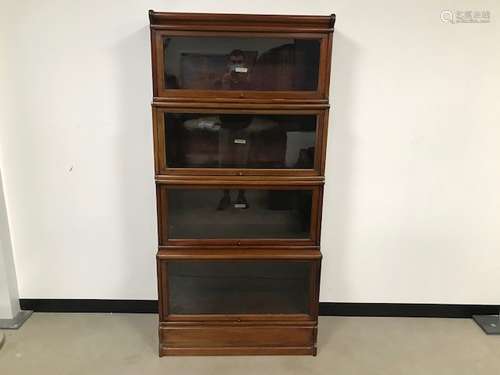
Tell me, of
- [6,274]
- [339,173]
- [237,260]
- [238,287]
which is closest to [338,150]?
[339,173]

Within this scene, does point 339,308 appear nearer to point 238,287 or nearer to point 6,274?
point 238,287

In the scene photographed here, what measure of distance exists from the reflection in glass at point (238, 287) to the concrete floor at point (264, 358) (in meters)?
0.27

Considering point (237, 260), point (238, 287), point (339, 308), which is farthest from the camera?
point (339, 308)

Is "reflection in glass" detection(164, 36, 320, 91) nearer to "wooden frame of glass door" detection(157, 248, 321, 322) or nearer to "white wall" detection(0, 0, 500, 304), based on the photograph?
Answer: "white wall" detection(0, 0, 500, 304)

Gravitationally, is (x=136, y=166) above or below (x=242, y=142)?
below

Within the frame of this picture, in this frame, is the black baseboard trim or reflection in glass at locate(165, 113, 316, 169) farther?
the black baseboard trim

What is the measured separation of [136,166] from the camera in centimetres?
238

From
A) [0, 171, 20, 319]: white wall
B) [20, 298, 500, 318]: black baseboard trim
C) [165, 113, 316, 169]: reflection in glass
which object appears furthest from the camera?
[20, 298, 500, 318]: black baseboard trim

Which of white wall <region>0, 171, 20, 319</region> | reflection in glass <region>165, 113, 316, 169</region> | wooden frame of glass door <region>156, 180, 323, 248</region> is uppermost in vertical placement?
reflection in glass <region>165, 113, 316, 169</region>

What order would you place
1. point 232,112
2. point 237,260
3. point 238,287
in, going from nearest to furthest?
point 232,112
point 237,260
point 238,287

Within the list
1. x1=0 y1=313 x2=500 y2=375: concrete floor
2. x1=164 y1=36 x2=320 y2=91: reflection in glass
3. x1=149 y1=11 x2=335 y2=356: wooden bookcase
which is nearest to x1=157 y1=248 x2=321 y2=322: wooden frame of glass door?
x1=149 y1=11 x2=335 y2=356: wooden bookcase

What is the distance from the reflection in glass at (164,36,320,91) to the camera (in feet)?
6.50

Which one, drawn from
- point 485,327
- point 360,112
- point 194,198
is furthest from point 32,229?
point 485,327

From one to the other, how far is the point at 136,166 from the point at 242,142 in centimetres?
68
